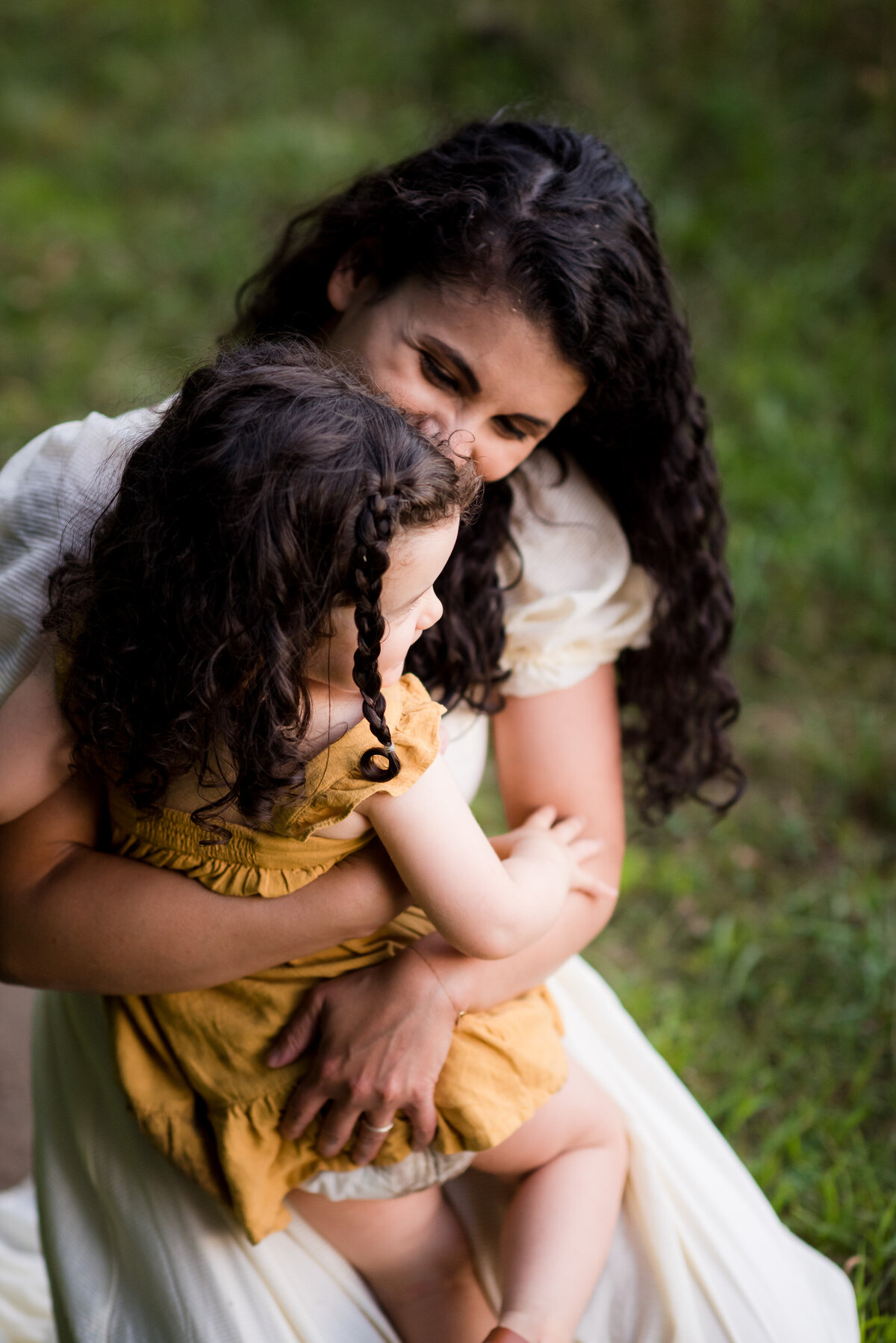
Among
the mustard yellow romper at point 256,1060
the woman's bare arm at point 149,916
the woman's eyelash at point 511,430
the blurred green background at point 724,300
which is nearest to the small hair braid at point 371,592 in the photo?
the mustard yellow romper at point 256,1060

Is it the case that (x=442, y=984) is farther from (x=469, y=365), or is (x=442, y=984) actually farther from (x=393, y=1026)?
(x=469, y=365)

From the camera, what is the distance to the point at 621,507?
1684 millimetres

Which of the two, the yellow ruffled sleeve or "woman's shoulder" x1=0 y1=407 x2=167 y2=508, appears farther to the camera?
"woman's shoulder" x1=0 y1=407 x2=167 y2=508

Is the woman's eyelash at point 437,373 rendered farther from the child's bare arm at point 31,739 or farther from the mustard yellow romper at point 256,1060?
the child's bare arm at point 31,739

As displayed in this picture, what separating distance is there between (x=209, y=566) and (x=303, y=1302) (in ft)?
3.06

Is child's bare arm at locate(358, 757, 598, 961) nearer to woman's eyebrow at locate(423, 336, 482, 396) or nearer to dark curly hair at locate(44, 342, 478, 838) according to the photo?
dark curly hair at locate(44, 342, 478, 838)

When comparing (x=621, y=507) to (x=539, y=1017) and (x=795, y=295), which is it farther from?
(x=795, y=295)

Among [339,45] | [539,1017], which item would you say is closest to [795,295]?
[339,45]

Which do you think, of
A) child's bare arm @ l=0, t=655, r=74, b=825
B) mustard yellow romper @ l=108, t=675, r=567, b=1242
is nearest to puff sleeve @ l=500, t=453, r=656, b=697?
mustard yellow romper @ l=108, t=675, r=567, b=1242

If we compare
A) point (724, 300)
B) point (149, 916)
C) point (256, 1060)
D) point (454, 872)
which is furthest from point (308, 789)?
point (724, 300)

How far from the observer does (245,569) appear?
1056 millimetres

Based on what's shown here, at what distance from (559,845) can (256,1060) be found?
0.46 metres

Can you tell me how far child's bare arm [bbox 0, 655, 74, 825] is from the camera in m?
1.20

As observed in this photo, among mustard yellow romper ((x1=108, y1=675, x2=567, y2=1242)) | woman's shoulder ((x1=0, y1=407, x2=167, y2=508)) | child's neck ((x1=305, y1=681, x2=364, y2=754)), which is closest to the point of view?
child's neck ((x1=305, y1=681, x2=364, y2=754))
